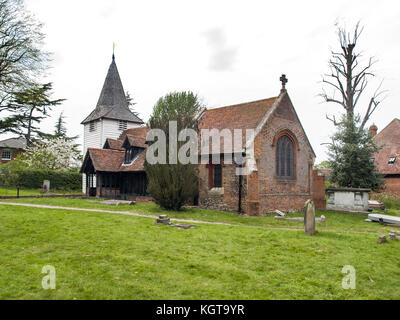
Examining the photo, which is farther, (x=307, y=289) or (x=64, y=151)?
(x=64, y=151)

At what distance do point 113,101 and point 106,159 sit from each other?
1102 centimetres

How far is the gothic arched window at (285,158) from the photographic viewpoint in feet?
66.2

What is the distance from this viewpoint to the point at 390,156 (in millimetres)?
31312

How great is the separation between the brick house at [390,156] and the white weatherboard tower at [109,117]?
25947 millimetres

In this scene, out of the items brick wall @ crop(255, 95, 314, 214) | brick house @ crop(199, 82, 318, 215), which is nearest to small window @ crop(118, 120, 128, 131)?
brick house @ crop(199, 82, 318, 215)

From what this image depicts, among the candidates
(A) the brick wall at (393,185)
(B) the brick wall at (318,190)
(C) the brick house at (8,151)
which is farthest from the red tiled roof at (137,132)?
(C) the brick house at (8,151)

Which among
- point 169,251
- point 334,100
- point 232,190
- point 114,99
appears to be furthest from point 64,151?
point 169,251

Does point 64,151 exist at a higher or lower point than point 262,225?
higher

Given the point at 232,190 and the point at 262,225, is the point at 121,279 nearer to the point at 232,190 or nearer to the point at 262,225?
the point at 262,225

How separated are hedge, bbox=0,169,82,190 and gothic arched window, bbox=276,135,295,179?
2526 cm

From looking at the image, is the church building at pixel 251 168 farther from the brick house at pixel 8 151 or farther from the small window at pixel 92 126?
the brick house at pixel 8 151

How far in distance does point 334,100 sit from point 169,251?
2683 cm

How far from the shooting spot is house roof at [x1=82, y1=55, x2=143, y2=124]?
33656 mm

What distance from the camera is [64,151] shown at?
4141 centimetres
